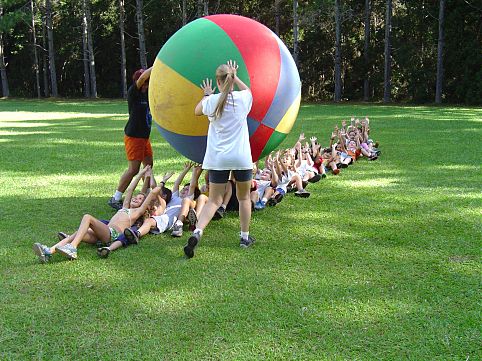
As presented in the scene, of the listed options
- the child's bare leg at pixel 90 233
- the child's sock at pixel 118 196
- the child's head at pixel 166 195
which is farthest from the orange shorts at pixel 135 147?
the child's bare leg at pixel 90 233

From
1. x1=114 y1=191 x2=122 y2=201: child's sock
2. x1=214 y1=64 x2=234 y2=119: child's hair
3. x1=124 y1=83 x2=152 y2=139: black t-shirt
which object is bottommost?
x1=114 y1=191 x2=122 y2=201: child's sock

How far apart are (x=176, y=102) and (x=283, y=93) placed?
1.09m

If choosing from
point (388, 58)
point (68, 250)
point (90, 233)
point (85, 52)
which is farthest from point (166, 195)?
point (85, 52)

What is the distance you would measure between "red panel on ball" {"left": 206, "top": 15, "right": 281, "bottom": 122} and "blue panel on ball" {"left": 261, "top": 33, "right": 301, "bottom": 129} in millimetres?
56

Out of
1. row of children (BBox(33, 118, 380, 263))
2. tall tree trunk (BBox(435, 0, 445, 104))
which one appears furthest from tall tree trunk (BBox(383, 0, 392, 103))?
row of children (BBox(33, 118, 380, 263))

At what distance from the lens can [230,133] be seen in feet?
15.2

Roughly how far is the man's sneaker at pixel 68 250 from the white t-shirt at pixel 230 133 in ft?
4.59

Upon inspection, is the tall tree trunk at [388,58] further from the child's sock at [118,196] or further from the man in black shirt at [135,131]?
the child's sock at [118,196]

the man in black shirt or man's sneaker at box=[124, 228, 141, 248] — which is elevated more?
the man in black shirt

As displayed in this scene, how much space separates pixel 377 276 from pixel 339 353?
1246mm

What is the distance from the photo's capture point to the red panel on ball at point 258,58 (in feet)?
16.1

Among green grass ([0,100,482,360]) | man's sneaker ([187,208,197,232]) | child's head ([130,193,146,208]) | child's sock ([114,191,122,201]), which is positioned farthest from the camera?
child's sock ([114,191,122,201])

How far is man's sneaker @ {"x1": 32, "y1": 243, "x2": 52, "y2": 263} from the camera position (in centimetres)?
434

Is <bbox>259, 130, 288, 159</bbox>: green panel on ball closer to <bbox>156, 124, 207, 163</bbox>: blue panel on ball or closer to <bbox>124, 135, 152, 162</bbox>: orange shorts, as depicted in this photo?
<bbox>156, 124, 207, 163</bbox>: blue panel on ball
